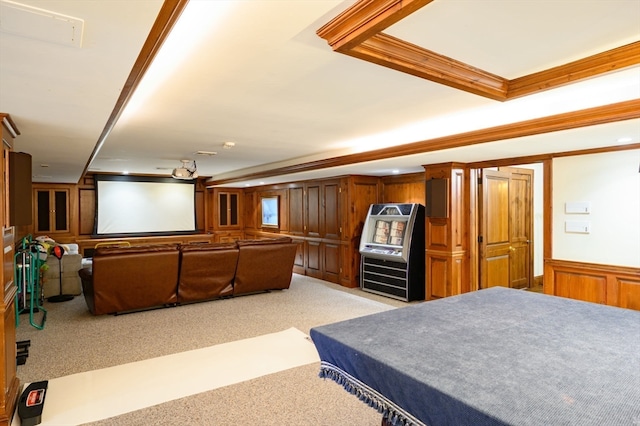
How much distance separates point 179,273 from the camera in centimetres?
539

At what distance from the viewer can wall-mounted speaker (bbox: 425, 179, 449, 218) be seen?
5.26 metres

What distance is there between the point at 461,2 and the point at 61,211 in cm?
1026

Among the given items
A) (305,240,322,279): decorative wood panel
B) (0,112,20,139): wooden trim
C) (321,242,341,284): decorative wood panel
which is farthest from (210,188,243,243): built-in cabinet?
(0,112,20,139): wooden trim

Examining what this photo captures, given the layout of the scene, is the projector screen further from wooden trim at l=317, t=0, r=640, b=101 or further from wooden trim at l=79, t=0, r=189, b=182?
wooden trim at l=317, t=0, r=640, b=101

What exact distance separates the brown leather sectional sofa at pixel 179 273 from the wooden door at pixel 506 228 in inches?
124

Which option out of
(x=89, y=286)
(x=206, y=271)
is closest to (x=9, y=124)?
(x=89, y=286)

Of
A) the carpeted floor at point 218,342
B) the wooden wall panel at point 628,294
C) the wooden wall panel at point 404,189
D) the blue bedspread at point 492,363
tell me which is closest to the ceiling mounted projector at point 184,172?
the carpeted floor at point 218,342

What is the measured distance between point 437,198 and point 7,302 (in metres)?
4.85

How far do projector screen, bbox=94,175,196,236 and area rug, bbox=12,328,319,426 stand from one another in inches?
268

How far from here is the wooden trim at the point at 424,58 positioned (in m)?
1.59

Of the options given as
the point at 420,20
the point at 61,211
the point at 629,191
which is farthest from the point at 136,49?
the point at 61,211

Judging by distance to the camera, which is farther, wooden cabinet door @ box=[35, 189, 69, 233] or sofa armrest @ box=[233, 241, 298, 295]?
wooden cabinet door @ box=[35, 189, 69, 233]

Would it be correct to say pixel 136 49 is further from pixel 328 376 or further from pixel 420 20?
pixel 328 376

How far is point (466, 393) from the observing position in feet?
4.06
